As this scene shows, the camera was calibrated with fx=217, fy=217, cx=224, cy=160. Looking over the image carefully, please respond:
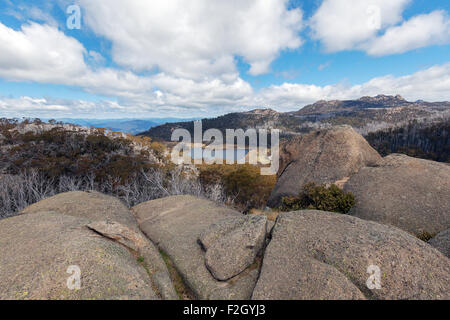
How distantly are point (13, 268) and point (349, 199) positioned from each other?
29.9 ft

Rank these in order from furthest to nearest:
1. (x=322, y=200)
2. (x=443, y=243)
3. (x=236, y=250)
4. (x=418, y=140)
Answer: (x=418, y=140) < (x=322, y=200) < (x=443, y=243) < (x=236, y=250)

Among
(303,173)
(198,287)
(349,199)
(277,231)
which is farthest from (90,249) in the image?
(303,173)

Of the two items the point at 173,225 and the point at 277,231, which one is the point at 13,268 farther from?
the point at 277,231

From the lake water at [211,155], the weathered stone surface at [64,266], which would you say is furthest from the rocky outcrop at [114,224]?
the lake water at [211,155]

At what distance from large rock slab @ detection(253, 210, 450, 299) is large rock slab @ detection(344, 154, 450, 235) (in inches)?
122

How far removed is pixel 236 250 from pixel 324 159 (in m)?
7.63

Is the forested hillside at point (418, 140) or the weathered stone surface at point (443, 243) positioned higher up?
the forested hillside at point (418, 140)

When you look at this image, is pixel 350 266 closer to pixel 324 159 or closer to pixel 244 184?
pixel 324 159

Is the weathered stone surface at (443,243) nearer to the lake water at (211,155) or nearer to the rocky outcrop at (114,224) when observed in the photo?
the rocky outcrop at (114,224)

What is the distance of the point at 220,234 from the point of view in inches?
202

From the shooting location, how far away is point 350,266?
3.49 metres

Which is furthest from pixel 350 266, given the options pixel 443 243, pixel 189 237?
pixel 189 237

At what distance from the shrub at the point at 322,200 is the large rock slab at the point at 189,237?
3145 mm

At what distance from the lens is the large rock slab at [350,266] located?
10.3 feet
